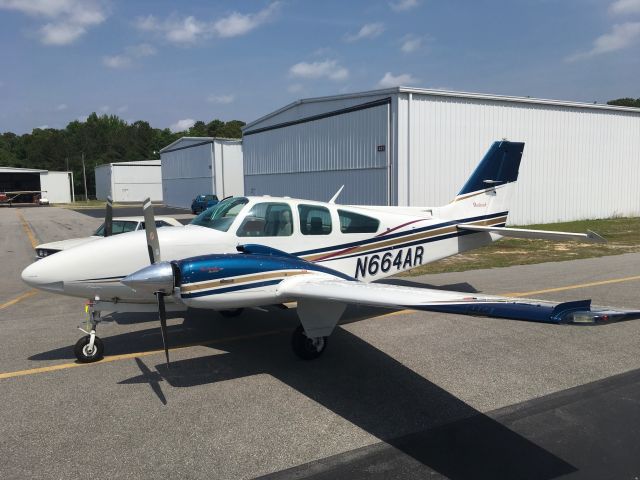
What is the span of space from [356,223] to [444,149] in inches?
582

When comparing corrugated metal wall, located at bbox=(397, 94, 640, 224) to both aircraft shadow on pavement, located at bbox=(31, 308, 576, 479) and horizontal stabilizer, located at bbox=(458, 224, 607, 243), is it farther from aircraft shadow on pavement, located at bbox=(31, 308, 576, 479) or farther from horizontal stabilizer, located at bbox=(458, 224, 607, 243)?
aircraft shadow on pavement, located at bbox=(31, 308, 576, 479)

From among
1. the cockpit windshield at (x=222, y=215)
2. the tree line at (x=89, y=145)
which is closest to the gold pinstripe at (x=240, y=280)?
the cockpit windshield at (x=222, y=215)

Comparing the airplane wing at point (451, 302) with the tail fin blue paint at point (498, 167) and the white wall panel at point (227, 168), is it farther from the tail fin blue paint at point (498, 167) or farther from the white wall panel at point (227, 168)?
the white wall panel at point (227, 168)

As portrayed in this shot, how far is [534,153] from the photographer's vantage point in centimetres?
2475

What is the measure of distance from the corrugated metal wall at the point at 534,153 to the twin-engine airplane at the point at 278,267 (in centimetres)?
1212

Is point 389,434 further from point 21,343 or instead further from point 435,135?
point 435,135

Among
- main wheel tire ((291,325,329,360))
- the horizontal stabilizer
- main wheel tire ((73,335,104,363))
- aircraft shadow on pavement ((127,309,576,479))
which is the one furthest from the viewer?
the horizontal stabilizer

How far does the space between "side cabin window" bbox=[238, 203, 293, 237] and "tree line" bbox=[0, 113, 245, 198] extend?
87.8 metres

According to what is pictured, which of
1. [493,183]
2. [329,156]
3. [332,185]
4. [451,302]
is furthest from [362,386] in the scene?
[329,156]

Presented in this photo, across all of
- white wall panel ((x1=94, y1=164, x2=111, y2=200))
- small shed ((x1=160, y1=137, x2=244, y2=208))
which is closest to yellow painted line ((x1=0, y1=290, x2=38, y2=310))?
small shed ((x1=160, y1=137, x2=244, y2=208))

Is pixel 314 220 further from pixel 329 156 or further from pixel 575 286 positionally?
pixel 329 156

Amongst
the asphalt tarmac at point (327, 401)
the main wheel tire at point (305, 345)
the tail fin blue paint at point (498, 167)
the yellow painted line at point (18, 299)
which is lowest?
the yellow painted line at point (18, 299)

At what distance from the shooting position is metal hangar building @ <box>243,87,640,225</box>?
20969 millimetres

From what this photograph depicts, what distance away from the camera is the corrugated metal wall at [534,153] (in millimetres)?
20984
